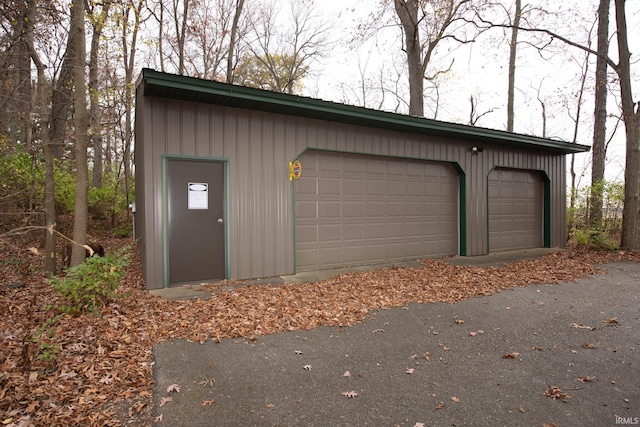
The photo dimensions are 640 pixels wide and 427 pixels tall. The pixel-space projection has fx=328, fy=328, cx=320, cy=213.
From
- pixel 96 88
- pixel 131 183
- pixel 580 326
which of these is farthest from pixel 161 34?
pixel 580 326

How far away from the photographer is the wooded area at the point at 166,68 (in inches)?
215

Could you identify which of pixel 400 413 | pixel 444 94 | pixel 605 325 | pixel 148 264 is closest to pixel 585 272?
pixel 605 325

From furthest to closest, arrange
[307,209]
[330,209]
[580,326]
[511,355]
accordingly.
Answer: [330,209] → [307,209] → [580,326] → [511,355]

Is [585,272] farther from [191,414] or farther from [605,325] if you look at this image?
[191,414]

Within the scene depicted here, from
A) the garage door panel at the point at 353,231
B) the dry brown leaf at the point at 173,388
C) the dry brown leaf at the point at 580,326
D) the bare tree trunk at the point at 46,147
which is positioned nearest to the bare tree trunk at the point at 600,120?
the garage door panel at the point at 353,231

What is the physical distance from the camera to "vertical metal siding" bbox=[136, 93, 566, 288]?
4801 millimetres

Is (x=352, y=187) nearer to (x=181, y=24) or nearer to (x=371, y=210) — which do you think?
(x=371, y=210)

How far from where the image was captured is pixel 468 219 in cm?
796

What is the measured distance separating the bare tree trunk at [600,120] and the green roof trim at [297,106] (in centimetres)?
247

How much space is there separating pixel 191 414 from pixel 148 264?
127 inches

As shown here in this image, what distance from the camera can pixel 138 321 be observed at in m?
3.41

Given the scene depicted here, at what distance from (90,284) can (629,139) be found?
11389 mm

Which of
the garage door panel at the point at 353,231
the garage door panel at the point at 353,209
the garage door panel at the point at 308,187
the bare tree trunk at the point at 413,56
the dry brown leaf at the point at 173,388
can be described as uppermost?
the bare tree trunk at the point at 413,56

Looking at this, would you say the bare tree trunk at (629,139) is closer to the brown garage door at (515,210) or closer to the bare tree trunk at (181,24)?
the brown garage door at (515,210)
